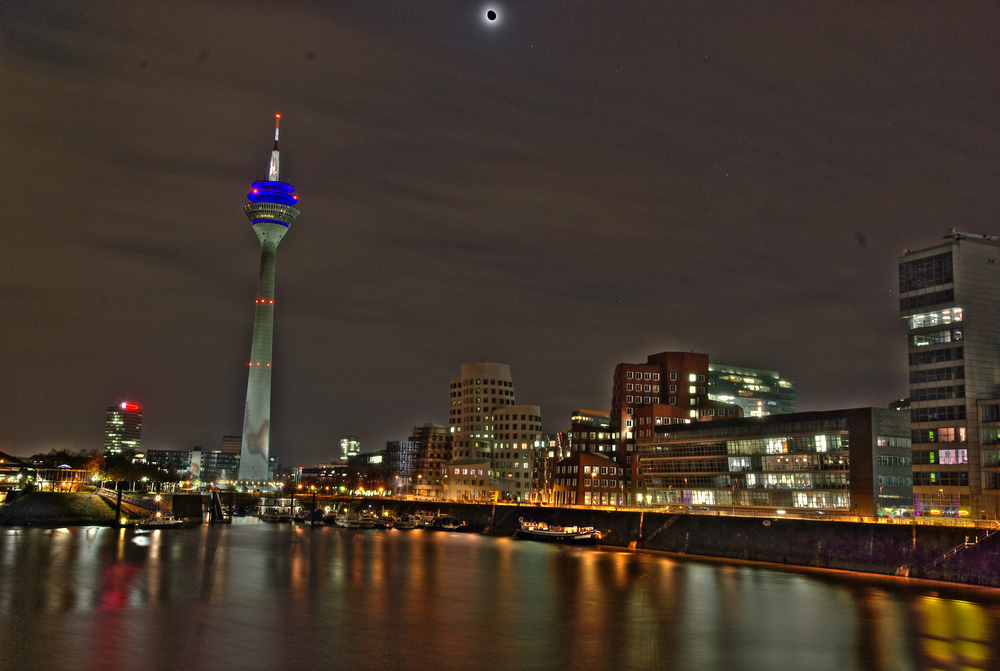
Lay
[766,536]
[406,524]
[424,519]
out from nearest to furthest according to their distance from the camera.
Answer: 1. [766,536]
2. [406,524]
3. [424,519]

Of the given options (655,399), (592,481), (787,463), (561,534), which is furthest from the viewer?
(655,399)

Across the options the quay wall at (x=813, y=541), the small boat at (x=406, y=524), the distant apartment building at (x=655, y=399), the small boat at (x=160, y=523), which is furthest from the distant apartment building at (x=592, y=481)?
the small boat at (x=160, y=523)

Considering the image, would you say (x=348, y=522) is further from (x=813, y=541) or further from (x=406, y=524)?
(x=813, y=541)

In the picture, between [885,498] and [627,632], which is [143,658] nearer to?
[627,632]

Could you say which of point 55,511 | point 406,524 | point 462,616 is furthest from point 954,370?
point 55,511

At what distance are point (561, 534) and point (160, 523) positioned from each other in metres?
71.2

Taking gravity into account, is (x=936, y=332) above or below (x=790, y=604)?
above

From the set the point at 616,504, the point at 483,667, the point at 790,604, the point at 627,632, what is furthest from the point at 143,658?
the point at 616,504

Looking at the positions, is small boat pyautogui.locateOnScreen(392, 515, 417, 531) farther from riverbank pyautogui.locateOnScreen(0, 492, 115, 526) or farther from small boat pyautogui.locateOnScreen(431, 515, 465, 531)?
riverbank pyautogui.locateOnScreen(0, 492, 115, 526)

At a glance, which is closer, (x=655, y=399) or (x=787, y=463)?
(x=787, y=463)

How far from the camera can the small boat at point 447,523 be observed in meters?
169

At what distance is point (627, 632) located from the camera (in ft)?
179

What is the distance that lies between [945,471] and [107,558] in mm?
99215

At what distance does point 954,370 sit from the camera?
10669cm
